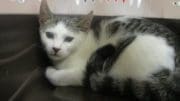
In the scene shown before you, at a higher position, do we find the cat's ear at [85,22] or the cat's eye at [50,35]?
the cat's ear at [85,22]

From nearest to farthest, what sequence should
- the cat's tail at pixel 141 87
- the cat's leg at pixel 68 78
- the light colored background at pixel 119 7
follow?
1. the cat's tail at pixel 141 87
2. the cat's leg at pixel 68 78
3. the light colored background at pixel 119 7

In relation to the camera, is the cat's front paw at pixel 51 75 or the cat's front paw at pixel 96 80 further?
the cat's front paw at pixel 51 75

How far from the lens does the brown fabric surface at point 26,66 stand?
1072 mm

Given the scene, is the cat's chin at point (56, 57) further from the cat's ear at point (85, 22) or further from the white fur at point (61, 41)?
the cat's ear at point (85, 22)

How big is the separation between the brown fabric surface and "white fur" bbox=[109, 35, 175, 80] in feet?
0.35

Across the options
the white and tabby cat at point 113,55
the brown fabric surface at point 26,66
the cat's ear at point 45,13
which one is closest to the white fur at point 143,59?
the white and tabby cat at point 113,55

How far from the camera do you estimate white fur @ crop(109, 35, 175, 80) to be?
1086mm

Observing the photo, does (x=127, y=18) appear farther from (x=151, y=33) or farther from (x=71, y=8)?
(x=71, y=8)

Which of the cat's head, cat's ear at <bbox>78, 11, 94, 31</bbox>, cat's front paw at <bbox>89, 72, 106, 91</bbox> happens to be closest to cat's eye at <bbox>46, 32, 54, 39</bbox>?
the cat's head

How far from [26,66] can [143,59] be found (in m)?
0.52

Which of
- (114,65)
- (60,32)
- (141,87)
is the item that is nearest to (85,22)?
(60,32)

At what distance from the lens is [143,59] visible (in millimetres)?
1111

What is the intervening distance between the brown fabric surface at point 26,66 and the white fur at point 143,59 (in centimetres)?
11

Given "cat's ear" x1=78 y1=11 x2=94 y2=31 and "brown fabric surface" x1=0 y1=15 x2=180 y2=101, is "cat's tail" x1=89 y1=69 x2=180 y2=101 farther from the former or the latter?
"cat's ear" x1=78 y1=11 x2=94 y2=31
